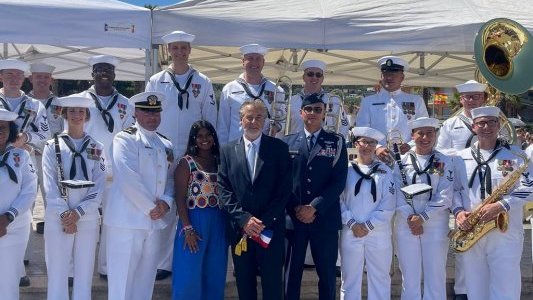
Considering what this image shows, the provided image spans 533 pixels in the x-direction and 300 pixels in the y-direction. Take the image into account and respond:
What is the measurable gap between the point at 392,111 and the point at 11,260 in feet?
12.4

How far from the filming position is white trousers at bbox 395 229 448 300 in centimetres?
565

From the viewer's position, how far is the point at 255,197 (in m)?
5.06

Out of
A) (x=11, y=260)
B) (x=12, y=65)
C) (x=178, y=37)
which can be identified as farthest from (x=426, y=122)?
(x=12, y=65)

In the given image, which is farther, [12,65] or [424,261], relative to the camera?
[12,65]

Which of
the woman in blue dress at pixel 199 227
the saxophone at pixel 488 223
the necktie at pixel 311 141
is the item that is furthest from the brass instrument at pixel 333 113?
the saxophone at pixel 488 223

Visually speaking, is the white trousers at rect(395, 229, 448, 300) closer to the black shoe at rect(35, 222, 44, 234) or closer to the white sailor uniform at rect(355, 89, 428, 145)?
the white sailor uniform at rect(355, 89, 428, 145)

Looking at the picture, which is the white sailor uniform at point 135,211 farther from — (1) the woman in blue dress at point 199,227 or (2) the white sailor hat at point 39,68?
(2) the white sailor hat at point 39,68

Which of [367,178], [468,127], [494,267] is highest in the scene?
[468,127]

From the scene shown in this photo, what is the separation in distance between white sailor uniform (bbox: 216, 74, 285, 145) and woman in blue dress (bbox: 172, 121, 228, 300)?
34.8 inches

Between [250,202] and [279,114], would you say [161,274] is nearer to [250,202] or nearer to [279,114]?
[250,202]

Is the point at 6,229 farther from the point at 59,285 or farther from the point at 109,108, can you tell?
the point at 109,108

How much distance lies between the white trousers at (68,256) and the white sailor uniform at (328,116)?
88.5 inches

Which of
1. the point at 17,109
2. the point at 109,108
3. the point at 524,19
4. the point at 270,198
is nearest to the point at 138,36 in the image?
the point at 109,108

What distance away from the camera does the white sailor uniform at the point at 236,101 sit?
6.22 meters
